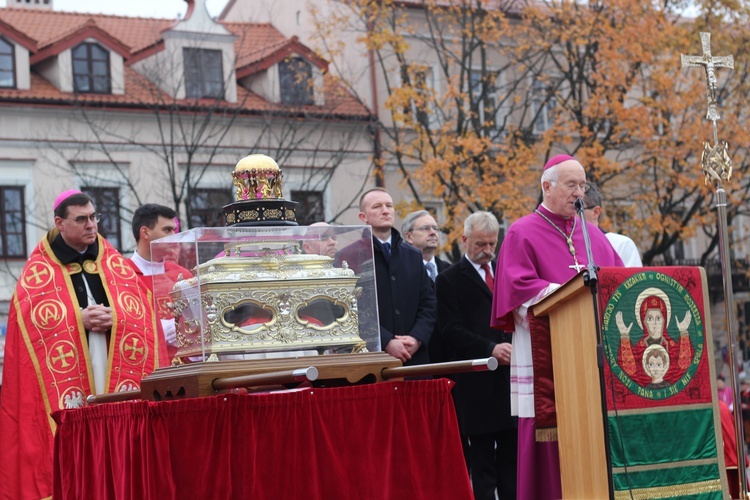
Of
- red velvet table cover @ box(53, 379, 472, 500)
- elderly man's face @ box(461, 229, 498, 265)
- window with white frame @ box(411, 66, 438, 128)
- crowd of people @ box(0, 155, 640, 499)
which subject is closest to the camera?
red velvet table cover @ box(53, 379, 472, 500)

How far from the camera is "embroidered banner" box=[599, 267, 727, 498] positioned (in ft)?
21.1

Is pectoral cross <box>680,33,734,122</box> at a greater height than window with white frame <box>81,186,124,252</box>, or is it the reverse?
window with white frame <box>81,186,124,252</box>

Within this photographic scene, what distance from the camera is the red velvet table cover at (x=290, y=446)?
5.68 metres

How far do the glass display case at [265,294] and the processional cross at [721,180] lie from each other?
7.32 feet

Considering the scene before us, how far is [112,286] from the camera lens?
807 centimetres

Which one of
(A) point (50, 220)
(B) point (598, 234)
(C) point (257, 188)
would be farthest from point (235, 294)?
(A) point (50, 220)

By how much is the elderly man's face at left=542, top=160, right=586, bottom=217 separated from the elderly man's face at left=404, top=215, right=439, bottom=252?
2.19 metres

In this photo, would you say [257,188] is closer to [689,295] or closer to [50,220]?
[689,295]

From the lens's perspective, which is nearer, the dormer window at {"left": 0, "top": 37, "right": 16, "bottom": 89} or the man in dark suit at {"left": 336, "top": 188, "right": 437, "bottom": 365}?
the man in dark suit at {"left": 336, "top": 188, "right": 437, "bottom": 365}

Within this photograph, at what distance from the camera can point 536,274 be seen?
7.37 meters

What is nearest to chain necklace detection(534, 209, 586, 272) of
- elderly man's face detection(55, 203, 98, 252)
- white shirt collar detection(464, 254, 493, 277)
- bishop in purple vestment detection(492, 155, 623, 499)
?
bishop in purple vestment detection(492, 155, 623, 499)

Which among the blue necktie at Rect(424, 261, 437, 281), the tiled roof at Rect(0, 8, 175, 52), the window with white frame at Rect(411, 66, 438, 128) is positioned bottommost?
the blue necktie at Rect(424, 261, 437, 281)

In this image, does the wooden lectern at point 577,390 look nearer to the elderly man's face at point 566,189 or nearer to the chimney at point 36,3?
the elderly man's face at point 566,189

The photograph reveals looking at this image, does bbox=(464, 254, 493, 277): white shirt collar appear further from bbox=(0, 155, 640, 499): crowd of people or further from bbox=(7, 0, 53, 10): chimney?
bbox=(7, 0, 53, 10): chimney
